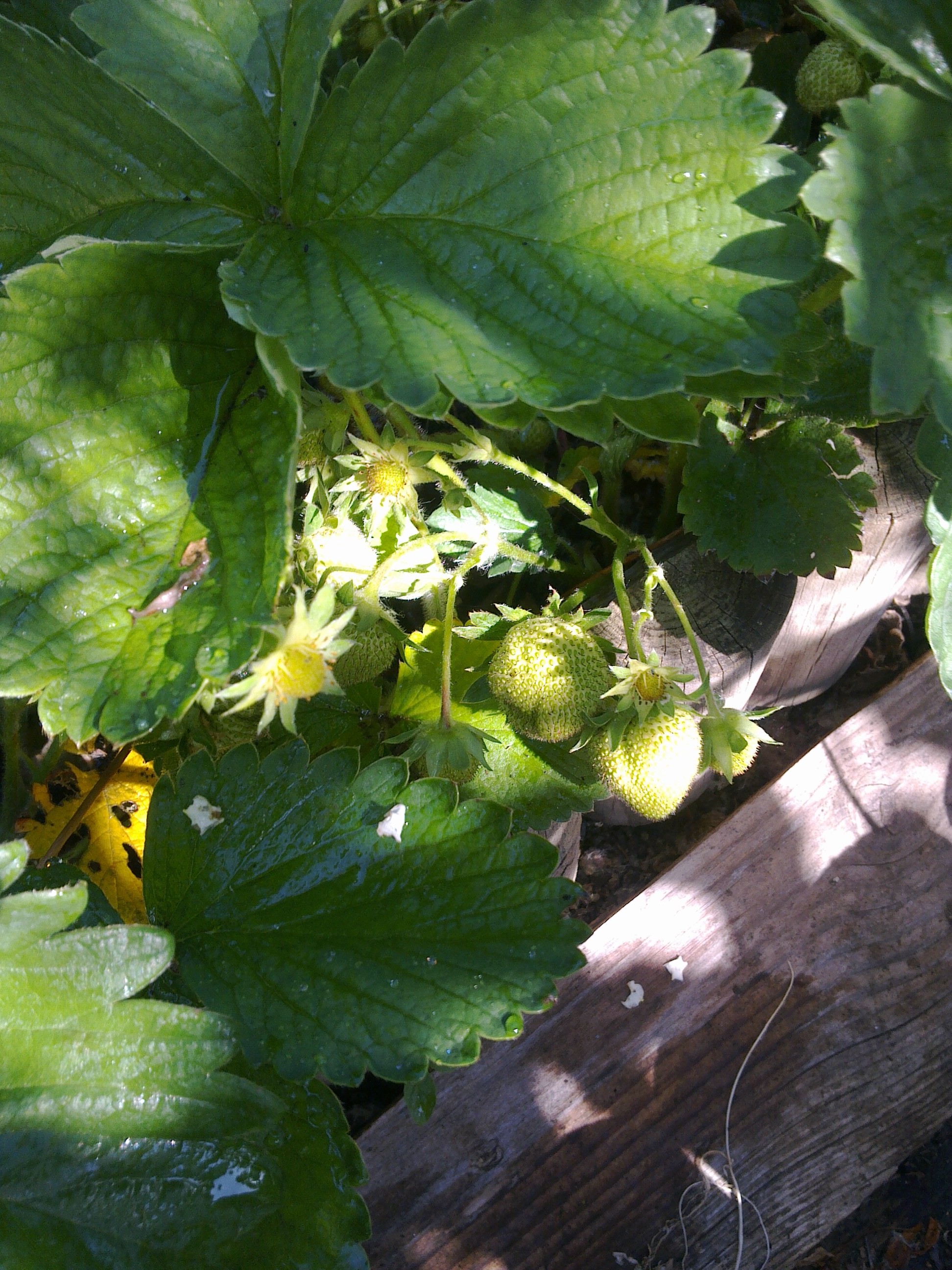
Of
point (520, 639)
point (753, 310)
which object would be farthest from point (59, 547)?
point (753, 310)

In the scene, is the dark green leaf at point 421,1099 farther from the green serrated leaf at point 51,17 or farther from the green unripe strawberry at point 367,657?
the green serrated leaf at point 51,17

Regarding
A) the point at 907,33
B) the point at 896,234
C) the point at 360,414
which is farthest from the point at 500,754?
the point at 907,33

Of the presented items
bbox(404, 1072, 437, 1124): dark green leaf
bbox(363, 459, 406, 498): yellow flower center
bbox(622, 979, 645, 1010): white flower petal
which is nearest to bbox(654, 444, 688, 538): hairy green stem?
bbox(363, 459, 406, 498): yellow flower center

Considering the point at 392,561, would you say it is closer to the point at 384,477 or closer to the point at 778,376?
the point at 384,477

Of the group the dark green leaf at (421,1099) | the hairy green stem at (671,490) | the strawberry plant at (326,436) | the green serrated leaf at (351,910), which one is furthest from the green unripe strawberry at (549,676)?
the dark green leaf at (421,1099)

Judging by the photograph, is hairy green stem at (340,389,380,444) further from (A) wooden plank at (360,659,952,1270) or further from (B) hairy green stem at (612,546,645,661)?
(A) wooden plank at (360,659,952,1270)
